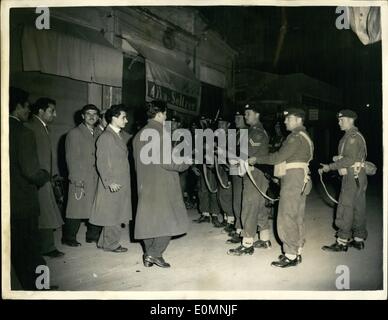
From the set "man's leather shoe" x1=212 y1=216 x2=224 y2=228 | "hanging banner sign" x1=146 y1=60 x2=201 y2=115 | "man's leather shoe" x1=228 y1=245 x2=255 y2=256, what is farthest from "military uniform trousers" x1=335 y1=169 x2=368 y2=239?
"hanging banner sign" x1=146 y1=60 x2=201 y2=115

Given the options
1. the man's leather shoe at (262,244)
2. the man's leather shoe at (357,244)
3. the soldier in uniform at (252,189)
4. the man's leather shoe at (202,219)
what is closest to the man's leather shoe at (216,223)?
the man's leather shoe at (202,219)

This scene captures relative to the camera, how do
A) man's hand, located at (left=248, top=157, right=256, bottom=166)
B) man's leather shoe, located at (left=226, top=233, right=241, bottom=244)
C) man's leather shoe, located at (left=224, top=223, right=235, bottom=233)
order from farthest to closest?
man's leather shoe, located at (left=224, top=223, right=235, bottom=233) → man's leather shoe, located at (left=226, top=233, right=241, bottom=244) → man's hand, located at (left=248, top=157, right=256, bottom=166)

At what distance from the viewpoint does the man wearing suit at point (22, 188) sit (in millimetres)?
3557

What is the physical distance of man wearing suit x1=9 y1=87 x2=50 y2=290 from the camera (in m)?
3.56

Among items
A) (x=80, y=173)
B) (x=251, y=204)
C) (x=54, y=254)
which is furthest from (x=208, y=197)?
(x=54, y=254)

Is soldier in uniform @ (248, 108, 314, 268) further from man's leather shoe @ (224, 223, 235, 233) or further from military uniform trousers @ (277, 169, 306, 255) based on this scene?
man's leather shoe @ (224, 223, 235, 233)

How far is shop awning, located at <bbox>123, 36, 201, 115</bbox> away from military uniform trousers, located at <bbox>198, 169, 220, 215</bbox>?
2.31 metres

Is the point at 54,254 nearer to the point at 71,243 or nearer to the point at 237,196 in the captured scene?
the point at 71,243

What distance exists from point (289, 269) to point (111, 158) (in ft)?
8.51

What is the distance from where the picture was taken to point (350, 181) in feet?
14.9

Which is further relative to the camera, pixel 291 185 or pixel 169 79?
pixel 169 79

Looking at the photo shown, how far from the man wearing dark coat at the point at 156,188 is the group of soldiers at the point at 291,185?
1064 millimetres

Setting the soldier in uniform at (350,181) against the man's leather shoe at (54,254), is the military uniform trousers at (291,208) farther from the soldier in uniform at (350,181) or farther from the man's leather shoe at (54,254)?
the man's leather shoe at (54,254)

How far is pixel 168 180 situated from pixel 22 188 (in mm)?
1538
